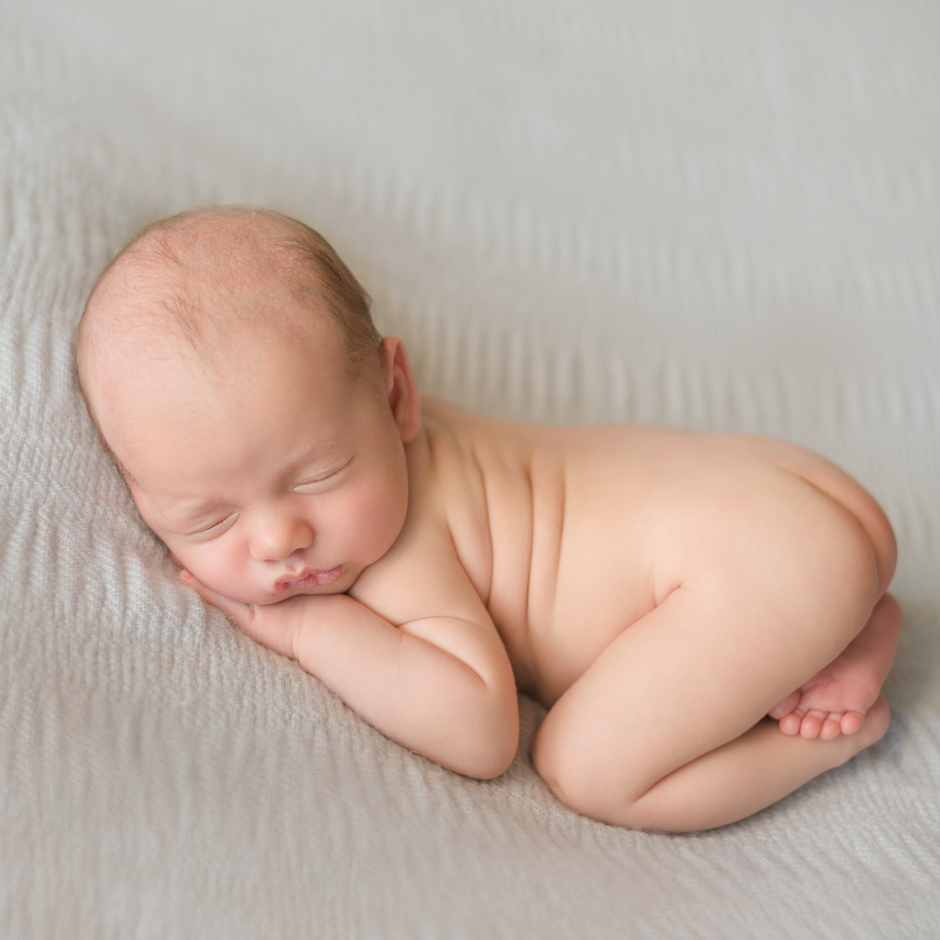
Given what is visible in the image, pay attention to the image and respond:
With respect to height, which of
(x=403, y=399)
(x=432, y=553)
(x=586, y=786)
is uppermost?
(x=403, y=399)

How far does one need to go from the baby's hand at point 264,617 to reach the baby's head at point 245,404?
0.06ft

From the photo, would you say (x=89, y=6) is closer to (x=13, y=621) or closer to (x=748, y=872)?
(x=13, y=621)

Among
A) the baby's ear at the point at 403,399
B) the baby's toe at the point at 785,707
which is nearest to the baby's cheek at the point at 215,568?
the baby's ear at the point at 403,399

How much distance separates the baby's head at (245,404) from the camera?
34.4 inches

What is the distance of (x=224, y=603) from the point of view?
0.99m

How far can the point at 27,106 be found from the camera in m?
1.25

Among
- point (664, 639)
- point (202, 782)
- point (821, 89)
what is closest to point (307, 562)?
point (202, 782)

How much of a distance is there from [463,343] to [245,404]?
0.77 metres

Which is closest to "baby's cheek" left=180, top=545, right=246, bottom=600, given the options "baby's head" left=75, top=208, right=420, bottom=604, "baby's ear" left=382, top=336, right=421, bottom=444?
"baby's head" left=75, top=208, right=420, bottom=604

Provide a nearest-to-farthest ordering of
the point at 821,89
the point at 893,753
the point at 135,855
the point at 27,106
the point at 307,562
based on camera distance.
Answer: the point at 135,855
the point at 307,562
the point at 893,753
the point at 27,106
the point at 821,89

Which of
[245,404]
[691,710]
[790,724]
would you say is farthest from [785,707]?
[245,404]

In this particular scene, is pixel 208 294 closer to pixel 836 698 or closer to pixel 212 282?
pixel 212 282

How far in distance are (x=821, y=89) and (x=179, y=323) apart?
A: 1.51m

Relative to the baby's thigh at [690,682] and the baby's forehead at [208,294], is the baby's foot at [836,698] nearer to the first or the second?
the baby's thigh at [690,682]
